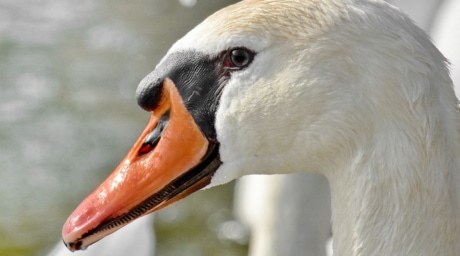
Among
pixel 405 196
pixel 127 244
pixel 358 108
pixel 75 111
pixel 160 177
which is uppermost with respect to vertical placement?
pixel 358 108

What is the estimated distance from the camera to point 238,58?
2025mm

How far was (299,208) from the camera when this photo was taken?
3.82m

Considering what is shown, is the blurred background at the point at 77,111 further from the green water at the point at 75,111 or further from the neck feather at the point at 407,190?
the neck feather at the point at 407,190

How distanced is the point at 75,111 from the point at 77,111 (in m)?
0.01

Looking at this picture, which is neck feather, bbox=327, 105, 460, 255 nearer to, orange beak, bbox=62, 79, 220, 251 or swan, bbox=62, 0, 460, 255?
swan, bbox=62, 0, 460, 255

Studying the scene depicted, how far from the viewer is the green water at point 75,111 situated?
16.3ft

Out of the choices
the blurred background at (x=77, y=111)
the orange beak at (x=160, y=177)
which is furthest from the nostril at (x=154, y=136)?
the blurred background at (x=77, y=111)

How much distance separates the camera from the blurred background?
195 inches

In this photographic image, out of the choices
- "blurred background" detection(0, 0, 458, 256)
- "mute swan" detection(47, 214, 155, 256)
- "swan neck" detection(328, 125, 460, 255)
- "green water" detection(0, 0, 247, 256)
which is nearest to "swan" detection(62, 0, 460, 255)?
"swan neck" detection(328, 125, 460, 255)

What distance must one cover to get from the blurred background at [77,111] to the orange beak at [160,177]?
2.58 metres

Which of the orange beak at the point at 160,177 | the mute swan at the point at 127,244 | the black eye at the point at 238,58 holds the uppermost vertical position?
the black eye at the point at 238,58

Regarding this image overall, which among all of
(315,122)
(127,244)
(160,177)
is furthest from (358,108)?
(127,244)

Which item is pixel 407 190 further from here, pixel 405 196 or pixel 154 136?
pixel 154 136

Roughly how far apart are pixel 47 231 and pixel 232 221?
33.5 inches
